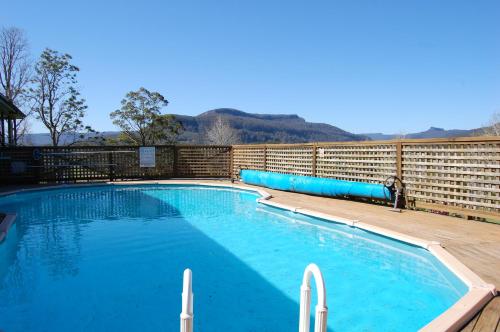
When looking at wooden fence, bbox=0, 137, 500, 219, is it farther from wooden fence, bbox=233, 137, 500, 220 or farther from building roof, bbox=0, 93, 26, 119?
building roof, bbox=0, 93, 26, 119

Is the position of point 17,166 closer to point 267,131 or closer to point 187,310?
point 187,310

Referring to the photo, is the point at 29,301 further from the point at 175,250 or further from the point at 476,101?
the point at 476,101

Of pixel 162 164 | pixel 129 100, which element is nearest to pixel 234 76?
pixel 129 100

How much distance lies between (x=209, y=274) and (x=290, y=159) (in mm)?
8183

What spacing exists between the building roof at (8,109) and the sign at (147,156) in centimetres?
521

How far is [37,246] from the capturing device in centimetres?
634

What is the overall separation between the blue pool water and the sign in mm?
7012

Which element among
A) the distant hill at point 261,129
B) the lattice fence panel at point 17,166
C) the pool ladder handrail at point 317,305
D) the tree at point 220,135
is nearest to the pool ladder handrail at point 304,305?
the pool ladder handrail at point 317,305

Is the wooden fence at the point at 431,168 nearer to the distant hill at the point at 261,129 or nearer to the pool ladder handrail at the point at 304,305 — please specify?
the pool ladder handrail at the point at 304,305

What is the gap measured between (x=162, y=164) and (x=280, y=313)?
13.3 metres

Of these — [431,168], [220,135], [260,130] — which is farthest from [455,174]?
[260,130]

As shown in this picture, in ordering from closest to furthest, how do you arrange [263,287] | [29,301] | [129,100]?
1. [29,301]
2. [263,287]
3. [129,100]

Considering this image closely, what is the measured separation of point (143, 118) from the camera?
26109 millimetres

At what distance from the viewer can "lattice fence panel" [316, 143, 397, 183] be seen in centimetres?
886
